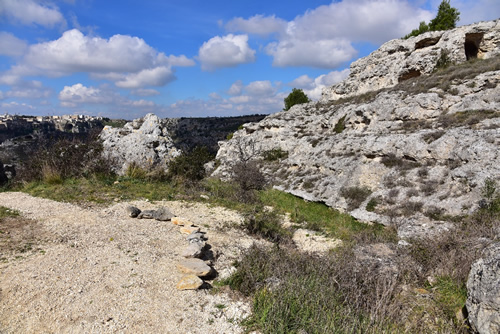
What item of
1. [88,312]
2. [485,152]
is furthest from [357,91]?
[88,312]

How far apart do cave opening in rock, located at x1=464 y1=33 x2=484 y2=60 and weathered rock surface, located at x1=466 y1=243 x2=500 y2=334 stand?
1144 inches

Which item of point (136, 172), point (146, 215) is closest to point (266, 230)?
point (146, 215)

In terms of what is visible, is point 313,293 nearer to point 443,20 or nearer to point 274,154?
point 274,154

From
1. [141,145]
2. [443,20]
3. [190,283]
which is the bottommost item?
[190,283]

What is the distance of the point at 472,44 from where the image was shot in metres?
25.9

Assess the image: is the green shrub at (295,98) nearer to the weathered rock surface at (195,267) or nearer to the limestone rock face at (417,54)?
the limestone rock face at (417,54)

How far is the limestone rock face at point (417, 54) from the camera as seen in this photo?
24.7 metres

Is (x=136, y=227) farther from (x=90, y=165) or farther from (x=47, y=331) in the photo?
(x=90, y=165)

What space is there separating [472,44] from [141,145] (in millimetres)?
29096

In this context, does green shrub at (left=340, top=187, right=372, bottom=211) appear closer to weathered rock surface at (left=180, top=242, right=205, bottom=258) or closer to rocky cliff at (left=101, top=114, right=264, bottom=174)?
weathered rock surface at (left=180, top=242, right=205, bottom=258)

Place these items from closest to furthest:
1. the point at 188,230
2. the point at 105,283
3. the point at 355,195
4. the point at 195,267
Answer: the point at 105,283 → the point at 195,267 → the point at 188,230 → the point at 355,195

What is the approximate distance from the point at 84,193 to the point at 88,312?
673 cm

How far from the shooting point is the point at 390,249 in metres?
6.62

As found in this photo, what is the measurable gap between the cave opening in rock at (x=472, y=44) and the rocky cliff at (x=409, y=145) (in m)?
0.09
